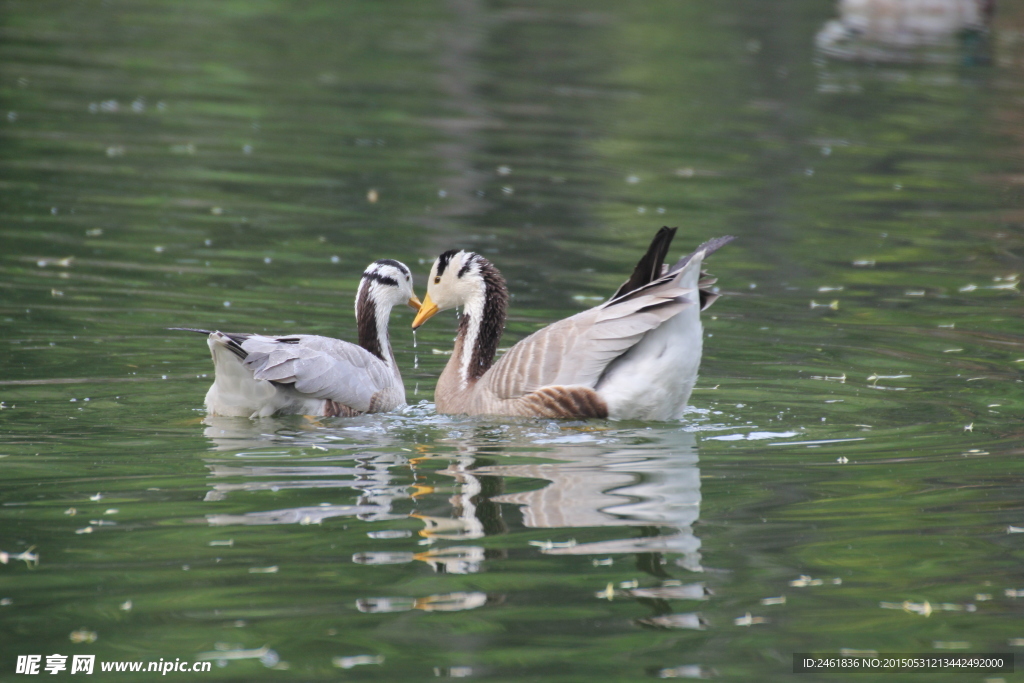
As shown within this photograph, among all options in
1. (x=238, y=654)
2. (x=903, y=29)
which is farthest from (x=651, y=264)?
(x=903, y=29)

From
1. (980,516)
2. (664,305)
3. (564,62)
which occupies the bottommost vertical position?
(980,516)

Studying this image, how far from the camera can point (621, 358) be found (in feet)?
31.1

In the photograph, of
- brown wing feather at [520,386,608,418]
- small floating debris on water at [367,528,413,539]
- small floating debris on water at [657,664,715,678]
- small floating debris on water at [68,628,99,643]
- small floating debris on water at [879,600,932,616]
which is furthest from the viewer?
brown wing feather at [520,386,608,418]

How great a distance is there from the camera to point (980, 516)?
7387mm

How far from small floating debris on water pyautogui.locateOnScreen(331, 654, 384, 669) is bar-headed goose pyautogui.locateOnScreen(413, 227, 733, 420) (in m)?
4.01

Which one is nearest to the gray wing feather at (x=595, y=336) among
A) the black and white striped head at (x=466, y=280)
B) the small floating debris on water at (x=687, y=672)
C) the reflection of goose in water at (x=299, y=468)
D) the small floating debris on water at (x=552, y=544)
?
the black and white striped head at (x=466, y=280)

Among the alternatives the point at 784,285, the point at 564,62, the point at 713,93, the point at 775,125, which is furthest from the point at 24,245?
the point at 564,62

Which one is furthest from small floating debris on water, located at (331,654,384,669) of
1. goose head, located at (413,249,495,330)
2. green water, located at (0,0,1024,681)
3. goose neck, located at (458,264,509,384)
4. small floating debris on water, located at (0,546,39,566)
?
goose head, located at (413,249,495,330)

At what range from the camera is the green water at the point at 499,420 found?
5.89 meters

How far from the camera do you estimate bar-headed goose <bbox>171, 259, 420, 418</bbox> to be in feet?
30.0

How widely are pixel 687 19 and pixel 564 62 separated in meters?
8.51

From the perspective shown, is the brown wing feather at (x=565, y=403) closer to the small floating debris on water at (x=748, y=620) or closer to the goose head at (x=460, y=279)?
the goose head at (x=460, y=279)

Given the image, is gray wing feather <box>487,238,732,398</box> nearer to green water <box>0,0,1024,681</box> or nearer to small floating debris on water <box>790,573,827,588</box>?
green water <box>0,0,1024,681</box>

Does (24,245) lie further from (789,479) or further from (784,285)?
(789,479)
